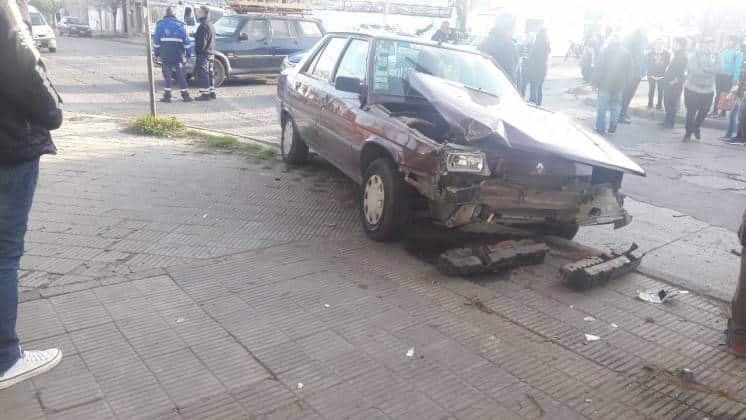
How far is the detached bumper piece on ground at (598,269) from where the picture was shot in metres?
4.57

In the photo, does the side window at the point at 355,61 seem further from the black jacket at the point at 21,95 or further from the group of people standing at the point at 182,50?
the group of people standing at the point at 182,50

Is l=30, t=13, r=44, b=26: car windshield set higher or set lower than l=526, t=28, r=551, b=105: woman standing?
higher

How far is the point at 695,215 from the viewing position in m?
6.80

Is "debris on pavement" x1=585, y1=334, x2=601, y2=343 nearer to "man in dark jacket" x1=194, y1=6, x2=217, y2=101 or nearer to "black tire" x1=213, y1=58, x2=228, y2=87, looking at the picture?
"man in dark jacket" x1=194, y1=6, x2=217, y2=101

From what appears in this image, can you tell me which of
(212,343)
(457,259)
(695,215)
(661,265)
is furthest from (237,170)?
(695,215)

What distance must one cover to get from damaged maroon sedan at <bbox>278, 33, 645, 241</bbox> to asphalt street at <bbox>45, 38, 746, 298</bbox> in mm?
825

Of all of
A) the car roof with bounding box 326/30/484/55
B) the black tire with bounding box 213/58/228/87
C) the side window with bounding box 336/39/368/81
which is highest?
the car roof with bounding box 326/30/484/55

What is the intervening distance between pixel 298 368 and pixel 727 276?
3.80 meters

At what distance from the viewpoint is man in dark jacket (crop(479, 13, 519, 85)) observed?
35.7 ft

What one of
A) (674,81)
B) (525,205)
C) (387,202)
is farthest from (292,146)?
(674,81)

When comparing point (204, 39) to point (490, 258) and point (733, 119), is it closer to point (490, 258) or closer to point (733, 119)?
point (490, 258)

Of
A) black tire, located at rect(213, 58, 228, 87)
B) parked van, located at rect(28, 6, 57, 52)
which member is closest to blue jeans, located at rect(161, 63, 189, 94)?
black tire, located at rect(213, 58, 228, 87)

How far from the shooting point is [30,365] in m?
3.11

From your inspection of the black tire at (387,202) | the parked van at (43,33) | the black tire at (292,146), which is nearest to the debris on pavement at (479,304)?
the black tire at (387,202)
